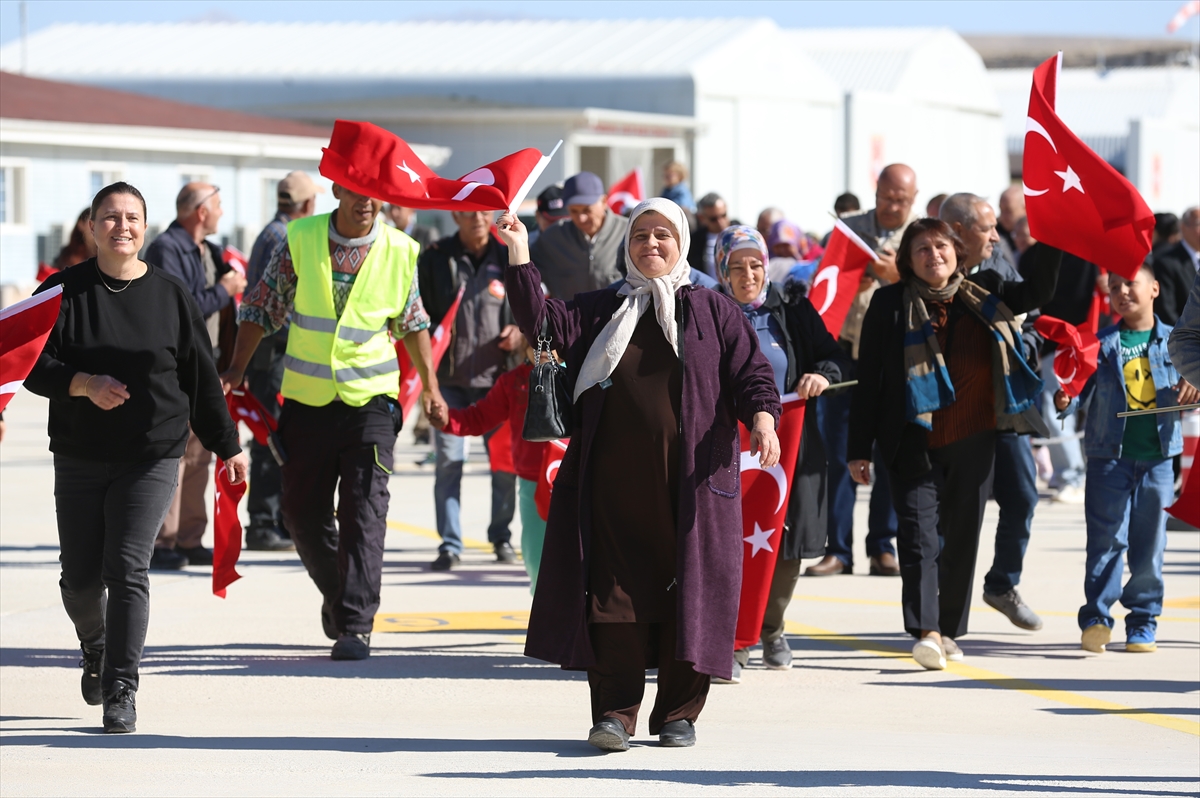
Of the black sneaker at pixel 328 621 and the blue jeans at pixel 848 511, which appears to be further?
the blue jeans at pixel 848 511

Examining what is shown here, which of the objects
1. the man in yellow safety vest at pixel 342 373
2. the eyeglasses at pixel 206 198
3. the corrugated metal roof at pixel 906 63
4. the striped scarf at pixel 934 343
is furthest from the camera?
the corrugated metal roof at pixel 906 63

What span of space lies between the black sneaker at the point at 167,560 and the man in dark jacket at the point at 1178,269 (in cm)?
738

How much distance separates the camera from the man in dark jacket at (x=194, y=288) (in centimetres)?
1026

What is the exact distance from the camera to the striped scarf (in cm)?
802

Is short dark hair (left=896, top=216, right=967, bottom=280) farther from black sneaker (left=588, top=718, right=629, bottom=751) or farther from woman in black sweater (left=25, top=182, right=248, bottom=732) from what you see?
woman in black sweater (left=25, top=182, right=248, bottom=732)

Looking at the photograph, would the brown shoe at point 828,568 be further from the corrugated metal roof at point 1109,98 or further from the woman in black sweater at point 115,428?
the corrugated metal roof at point 1109,98

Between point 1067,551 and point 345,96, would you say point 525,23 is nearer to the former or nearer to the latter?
point 345,96

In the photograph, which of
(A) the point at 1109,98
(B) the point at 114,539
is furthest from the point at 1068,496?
(A) the point at 1109,98

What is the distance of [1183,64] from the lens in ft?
297

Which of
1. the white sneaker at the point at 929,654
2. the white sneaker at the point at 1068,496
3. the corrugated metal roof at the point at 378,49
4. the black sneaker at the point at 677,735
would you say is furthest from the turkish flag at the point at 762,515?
the corrugated metal roof at the point at 378,49

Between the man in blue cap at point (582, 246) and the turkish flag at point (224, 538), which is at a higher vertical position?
the man in blue cap at point (582, 246)

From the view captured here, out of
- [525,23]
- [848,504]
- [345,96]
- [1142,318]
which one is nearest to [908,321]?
[1142,318]

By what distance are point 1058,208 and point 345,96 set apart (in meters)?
34.3

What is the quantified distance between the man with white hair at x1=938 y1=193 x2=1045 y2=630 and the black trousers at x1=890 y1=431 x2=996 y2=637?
46 centimetres
